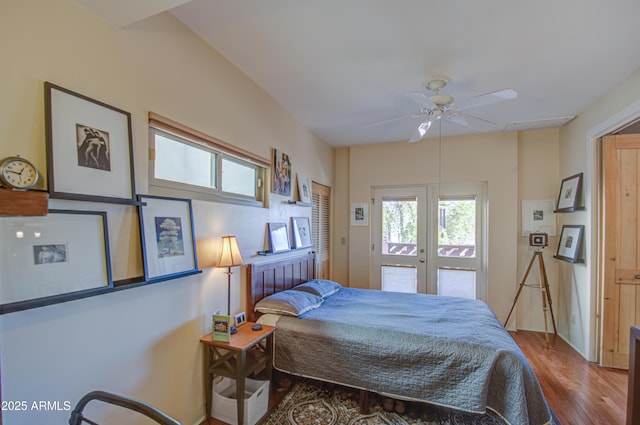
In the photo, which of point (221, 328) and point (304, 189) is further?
point (304, 189)

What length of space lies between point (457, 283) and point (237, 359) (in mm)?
3444

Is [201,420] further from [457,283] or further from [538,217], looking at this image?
[538,217]

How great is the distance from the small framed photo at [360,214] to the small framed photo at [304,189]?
115cm

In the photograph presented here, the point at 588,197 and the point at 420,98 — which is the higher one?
the point at 420,98

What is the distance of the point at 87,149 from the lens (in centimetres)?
137

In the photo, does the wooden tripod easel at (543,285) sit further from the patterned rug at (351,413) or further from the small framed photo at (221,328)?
the small framed photo at (221,328)

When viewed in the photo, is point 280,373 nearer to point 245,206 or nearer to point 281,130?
point 245,206

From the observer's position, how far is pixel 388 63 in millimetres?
2271

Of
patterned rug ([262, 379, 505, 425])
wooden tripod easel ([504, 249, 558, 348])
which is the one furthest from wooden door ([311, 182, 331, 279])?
wooden tripod easel ([504, 249, 558, 348])

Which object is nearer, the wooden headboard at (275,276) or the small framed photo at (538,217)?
the wooden headboard at (275,276)

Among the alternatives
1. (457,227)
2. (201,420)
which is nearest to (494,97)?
(457,227)

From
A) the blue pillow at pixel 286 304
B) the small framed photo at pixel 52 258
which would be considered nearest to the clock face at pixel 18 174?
the small framed photo at pixel 52 258

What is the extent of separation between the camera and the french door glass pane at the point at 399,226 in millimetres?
4402

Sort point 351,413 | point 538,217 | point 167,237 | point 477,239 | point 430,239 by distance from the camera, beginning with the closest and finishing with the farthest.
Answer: point 167,237 → point 351,413 → point 538,217 → point 477,239 → point 430,239
